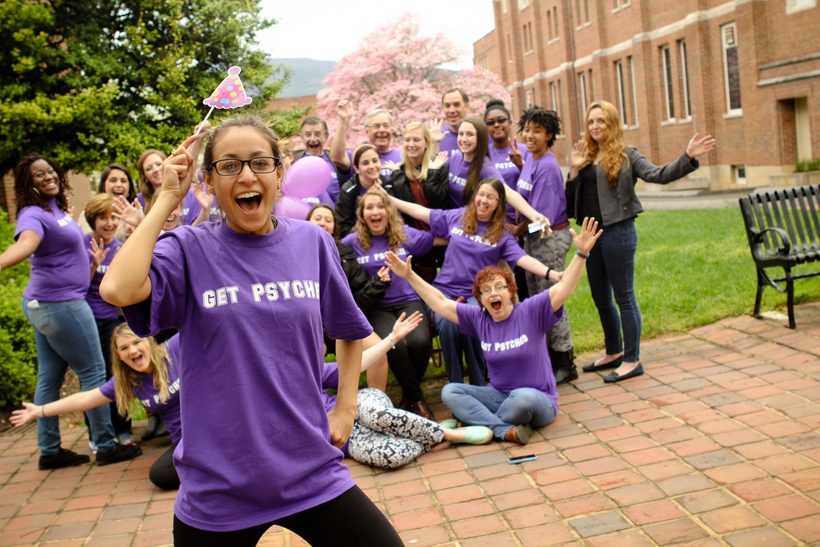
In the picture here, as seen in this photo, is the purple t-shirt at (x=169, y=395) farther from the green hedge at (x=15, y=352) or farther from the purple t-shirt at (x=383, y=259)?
the green hedge at (x=15, y=352)

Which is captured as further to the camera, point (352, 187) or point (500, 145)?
point (500, 145)

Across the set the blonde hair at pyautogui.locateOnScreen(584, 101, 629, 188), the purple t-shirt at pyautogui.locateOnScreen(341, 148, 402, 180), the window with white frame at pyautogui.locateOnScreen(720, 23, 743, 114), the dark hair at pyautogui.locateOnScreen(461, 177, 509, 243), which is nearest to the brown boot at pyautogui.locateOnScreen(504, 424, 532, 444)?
the dark hair at pyautogui.locateOnScreen(461, 177, 509, 243)

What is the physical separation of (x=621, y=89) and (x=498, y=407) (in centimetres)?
2951

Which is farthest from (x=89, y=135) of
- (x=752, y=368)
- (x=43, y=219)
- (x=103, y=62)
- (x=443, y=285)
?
(x=752, y=368)

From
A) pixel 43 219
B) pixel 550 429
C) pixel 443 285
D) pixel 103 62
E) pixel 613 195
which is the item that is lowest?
pixel 550 429

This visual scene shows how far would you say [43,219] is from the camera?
4969 millimetres

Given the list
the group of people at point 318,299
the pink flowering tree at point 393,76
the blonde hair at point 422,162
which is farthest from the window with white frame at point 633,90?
the blonde hair at point 422,162

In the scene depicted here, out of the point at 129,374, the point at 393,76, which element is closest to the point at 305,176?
the point at 129,374

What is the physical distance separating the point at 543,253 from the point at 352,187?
181cm

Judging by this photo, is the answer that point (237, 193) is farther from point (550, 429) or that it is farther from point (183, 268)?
point (550, 429)

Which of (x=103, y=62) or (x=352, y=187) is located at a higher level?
(x=103, y=62)

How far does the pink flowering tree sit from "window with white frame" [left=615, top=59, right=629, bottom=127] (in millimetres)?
7853

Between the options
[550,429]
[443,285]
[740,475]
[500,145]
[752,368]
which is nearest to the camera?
[740,475]

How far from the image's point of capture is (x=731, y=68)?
78.2 ft
